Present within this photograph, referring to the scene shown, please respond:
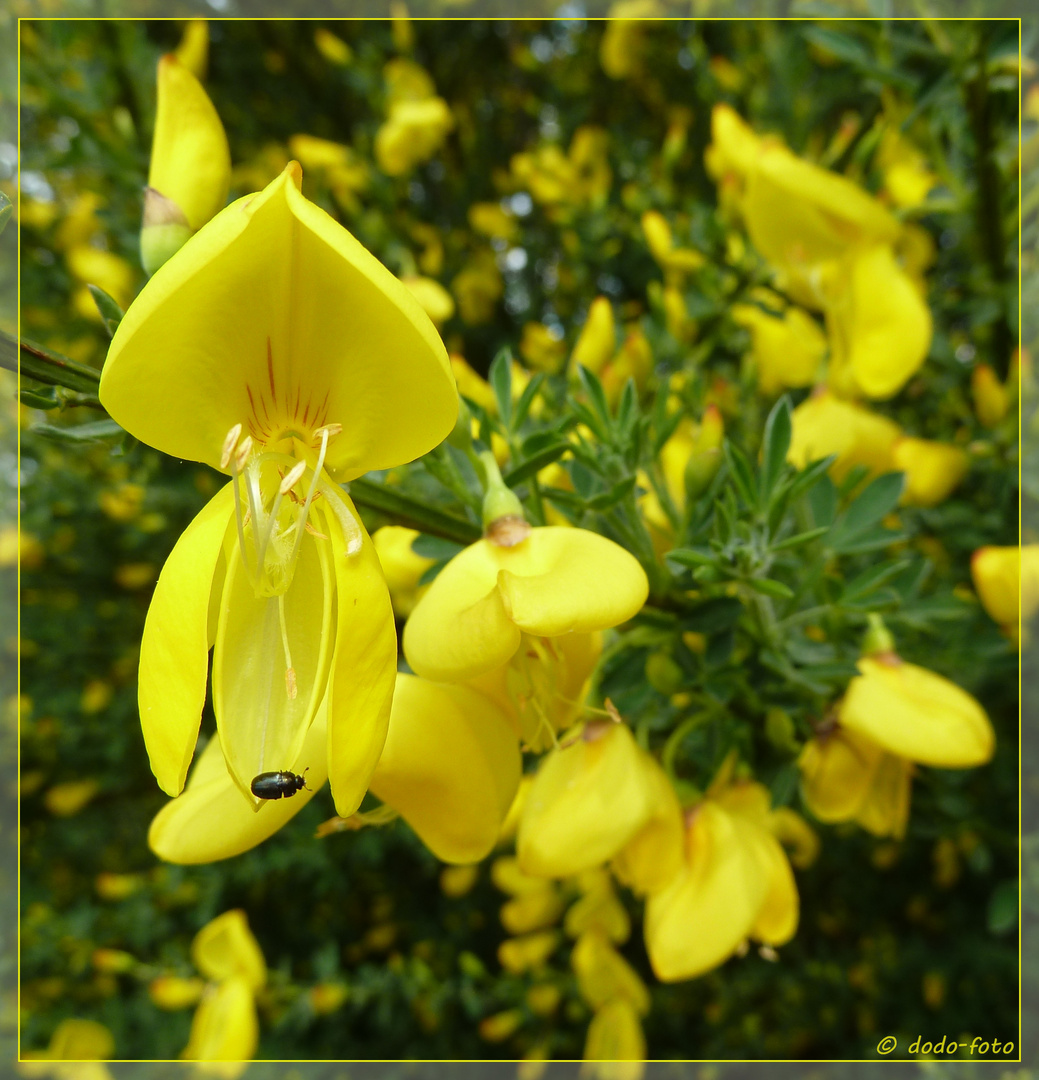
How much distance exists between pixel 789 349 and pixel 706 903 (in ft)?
2.32

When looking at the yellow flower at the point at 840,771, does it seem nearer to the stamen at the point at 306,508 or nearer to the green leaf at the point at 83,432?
the stamen at the point at 306,508

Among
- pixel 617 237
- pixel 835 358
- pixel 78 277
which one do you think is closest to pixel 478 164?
pixel 617 237

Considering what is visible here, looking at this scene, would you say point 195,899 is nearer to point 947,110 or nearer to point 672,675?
point 672,675

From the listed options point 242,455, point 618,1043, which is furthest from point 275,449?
point 618,1043

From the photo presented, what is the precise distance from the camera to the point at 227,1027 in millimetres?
1304

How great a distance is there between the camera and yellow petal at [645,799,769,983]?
2.16 feet

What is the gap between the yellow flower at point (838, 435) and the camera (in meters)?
0.88

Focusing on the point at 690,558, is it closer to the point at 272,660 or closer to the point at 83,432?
the point at 272,660

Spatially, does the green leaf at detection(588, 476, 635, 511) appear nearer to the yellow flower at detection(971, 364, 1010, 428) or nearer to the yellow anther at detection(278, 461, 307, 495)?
the yellow anther at detection(278, 461, 307, 495)

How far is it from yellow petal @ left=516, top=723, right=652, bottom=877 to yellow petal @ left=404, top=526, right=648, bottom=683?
167 millimetres

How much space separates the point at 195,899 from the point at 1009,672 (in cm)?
183

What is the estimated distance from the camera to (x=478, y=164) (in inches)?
92.5

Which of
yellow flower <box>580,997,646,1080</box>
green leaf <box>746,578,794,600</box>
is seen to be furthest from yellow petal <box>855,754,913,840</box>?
yellow flower <box>580,997,646,1080</box>

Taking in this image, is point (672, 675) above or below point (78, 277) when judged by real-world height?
above
